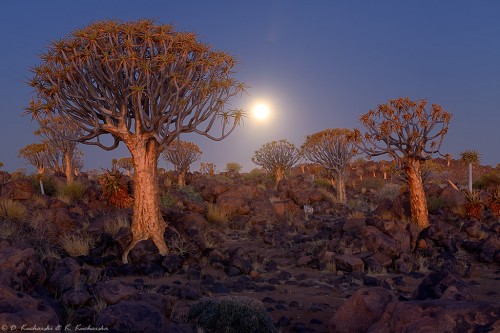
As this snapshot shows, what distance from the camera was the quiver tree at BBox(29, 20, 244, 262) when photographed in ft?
34.3

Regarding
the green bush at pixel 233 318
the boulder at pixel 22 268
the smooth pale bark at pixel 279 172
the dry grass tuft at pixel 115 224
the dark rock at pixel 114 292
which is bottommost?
the green bush at pixel 233 318

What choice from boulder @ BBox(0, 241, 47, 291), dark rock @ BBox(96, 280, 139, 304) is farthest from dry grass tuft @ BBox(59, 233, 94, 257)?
dark rock @ BBox(96, 280, 139, 304)

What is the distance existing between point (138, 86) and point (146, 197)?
2.41 metres

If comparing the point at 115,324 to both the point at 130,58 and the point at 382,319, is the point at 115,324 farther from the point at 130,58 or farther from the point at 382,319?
the point at 130,58

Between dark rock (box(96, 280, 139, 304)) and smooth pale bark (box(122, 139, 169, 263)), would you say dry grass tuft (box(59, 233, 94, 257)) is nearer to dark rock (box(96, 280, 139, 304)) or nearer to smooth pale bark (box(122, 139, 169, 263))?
smooth pale bark (box(122, 139, 169, 263))

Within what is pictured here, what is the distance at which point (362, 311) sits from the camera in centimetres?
533

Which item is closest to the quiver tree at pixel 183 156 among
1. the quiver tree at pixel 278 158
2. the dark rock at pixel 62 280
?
the quiver tree at pixel 278 158

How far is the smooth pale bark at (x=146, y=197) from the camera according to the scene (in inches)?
425

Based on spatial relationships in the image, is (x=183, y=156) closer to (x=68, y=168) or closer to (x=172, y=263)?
(x=68, y=168)

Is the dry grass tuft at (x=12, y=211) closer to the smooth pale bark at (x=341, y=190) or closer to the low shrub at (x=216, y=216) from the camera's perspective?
the low shrub at (x=216, y=216)

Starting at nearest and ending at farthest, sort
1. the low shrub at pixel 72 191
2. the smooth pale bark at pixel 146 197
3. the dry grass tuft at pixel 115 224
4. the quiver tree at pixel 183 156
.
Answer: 1. the smooth pale bark at pixel 146 197
2. the dry grass tuft at pixel 115 224
3. the low shrub at pixel 72 191
4. the quiver tree at pixel 183 156

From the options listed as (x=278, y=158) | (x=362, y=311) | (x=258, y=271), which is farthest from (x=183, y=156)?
(x=362, y=311)

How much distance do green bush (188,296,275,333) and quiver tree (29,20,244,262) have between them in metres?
5.16

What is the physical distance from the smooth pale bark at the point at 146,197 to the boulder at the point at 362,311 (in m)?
6.10
